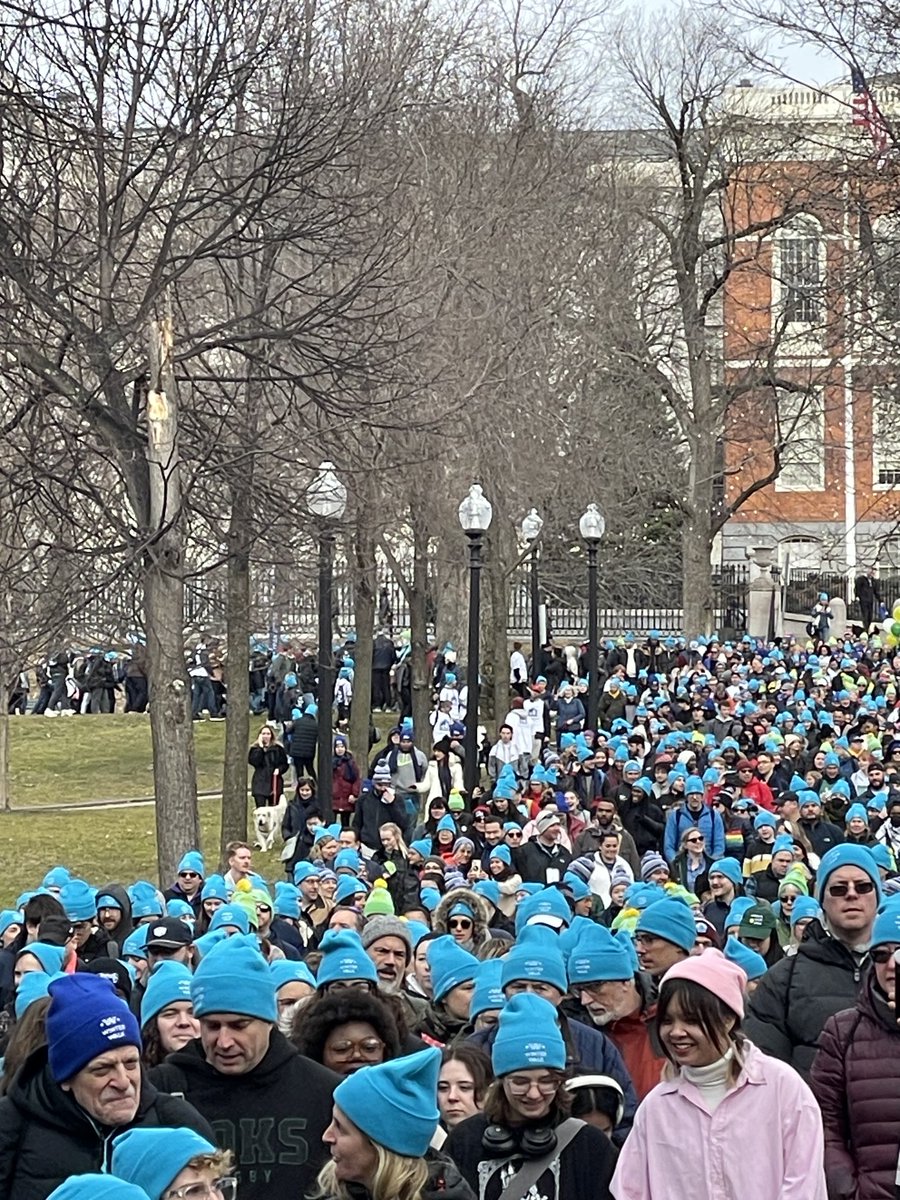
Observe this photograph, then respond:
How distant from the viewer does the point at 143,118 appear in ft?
55.3

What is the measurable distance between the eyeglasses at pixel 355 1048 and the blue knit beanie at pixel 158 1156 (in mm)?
1763

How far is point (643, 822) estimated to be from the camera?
2203 cm

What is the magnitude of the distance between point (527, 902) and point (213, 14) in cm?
771

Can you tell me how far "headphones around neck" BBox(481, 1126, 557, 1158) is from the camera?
5898mm

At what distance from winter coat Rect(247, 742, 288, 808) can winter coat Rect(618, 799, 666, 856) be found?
658 centimetres

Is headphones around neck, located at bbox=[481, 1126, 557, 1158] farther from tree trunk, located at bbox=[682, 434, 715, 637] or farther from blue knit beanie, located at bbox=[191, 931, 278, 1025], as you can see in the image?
tree trunk, located at bbox=[682, 434, 715, 637]

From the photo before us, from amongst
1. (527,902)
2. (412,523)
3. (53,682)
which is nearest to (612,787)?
(412,523)

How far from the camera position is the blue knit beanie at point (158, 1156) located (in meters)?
4.55

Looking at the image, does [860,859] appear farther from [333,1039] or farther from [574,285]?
[574,285]

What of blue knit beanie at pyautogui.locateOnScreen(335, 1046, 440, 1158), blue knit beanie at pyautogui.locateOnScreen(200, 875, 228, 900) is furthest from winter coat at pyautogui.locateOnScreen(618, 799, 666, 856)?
blue knit beanie at pyautogui.locateOnScreen(335, 1046, 440, 1158)

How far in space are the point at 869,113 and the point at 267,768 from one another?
1295 centimetres

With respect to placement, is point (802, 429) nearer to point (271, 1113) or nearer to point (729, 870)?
point (729, 870)

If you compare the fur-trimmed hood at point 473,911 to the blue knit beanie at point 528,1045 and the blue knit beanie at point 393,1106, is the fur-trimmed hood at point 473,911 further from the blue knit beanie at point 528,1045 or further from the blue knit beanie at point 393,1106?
the blue knit beanie at point 393,1106

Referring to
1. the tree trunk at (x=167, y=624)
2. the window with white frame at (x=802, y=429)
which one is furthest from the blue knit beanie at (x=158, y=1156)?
the window with white frame at (x=802, y=429)
